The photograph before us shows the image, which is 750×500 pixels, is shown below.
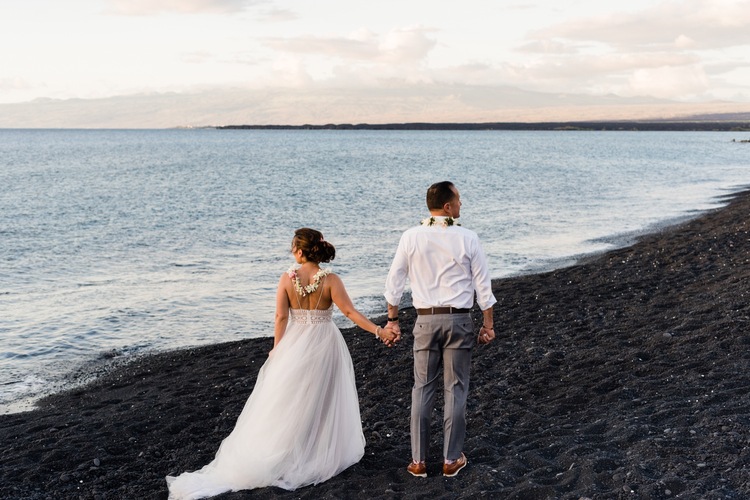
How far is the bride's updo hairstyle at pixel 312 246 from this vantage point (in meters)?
6.41

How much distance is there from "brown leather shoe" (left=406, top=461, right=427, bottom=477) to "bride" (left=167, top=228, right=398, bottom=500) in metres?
0.61

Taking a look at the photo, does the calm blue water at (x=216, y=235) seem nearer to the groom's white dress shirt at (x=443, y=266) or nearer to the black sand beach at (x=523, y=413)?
the black sand beach at (x=523, y=413)

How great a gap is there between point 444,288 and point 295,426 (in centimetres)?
185

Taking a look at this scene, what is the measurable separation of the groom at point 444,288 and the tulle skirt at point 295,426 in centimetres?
86

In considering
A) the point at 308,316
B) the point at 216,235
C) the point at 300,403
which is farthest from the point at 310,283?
the point at 216,235

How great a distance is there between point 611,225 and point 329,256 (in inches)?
983

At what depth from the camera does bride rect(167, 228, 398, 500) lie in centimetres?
648

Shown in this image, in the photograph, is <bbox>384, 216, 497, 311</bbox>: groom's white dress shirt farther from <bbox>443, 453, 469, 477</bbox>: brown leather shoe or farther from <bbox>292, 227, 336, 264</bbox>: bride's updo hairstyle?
<bbox>443, 453, 469, 477</bbox>: brown leather shoe

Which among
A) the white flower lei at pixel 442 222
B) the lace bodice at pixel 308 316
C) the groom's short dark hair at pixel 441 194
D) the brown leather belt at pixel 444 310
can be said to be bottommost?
the lace bodice at pixel 308 316

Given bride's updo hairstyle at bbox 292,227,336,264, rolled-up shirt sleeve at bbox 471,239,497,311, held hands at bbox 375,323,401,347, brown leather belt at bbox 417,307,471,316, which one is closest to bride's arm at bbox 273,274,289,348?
bride's updo hairstyle at bbox 292,227,336,264

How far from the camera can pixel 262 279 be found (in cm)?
1950

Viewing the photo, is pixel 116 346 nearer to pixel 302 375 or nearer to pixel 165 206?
pixel 302 375

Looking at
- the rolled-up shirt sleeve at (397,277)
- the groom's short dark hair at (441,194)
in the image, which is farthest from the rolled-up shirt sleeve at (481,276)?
the rolled-up shirt sleeve at (397,277)

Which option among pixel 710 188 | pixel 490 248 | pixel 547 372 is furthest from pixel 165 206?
pixel 547 372
